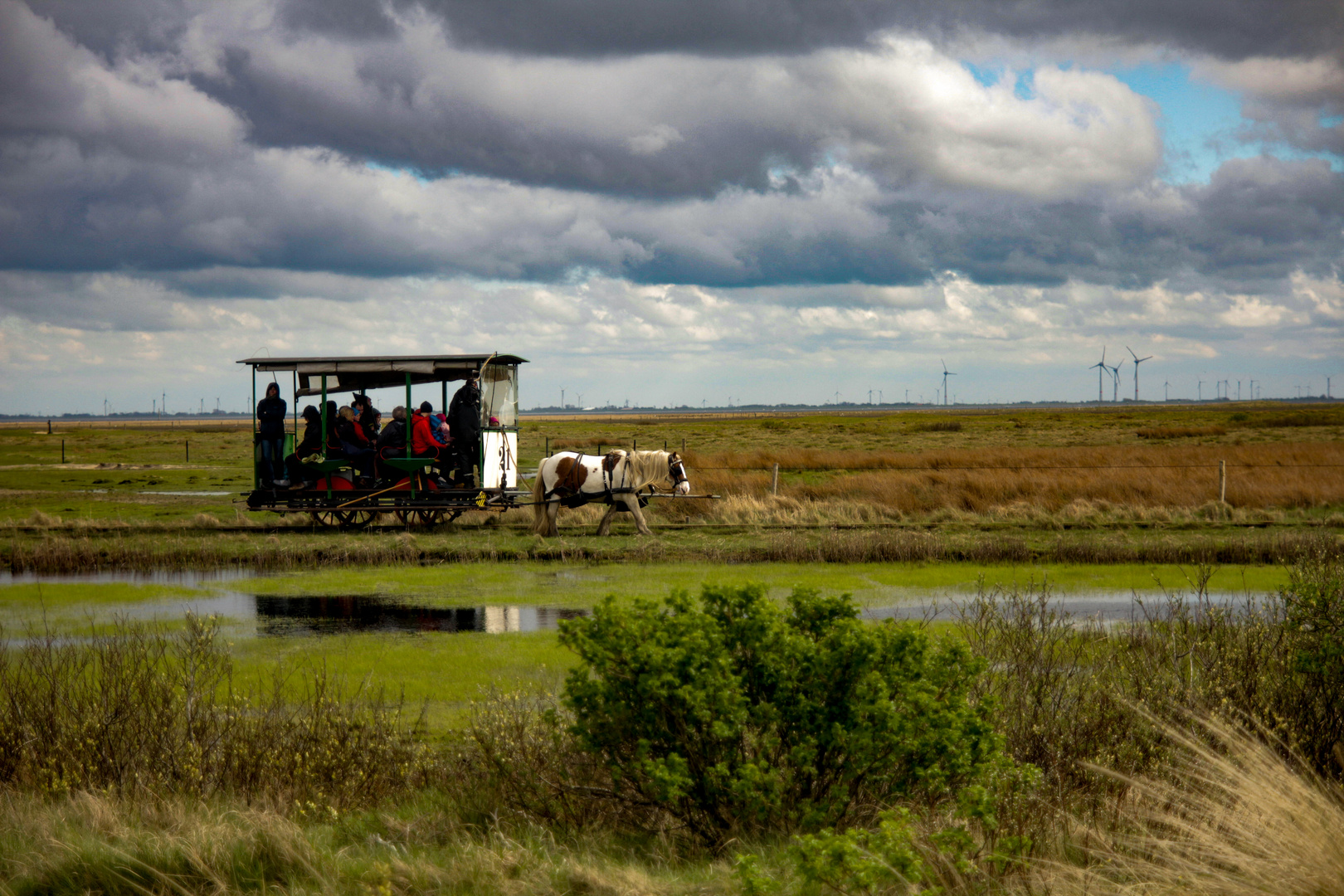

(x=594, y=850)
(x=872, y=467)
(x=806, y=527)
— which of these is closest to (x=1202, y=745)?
(x=594, y=850)

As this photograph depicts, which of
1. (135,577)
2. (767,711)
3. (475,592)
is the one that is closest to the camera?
(767,711)

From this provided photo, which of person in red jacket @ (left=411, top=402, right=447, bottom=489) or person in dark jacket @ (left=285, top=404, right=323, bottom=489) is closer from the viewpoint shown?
person in red jacket @ (left=411, top=402, right=447, bottom=489)

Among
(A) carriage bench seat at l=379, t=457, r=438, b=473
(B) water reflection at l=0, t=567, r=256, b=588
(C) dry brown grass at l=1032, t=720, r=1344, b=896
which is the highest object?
(A) carriage bench seat at l=379, t=457, r=438, b=473

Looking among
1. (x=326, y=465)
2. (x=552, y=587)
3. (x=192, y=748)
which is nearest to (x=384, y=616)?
(x=552, y=587)

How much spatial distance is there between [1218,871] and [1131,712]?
3303mm

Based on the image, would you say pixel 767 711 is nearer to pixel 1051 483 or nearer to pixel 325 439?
pixel 325 439

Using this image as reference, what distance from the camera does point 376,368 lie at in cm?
1930

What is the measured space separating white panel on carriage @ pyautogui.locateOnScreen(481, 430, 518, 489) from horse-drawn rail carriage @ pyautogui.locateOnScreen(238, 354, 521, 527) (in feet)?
0.05

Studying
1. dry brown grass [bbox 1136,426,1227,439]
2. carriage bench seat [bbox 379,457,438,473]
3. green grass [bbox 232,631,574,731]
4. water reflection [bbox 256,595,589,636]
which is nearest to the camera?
green grass [bbox 232,631,574,731]

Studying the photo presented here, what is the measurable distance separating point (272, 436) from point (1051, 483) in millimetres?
20073

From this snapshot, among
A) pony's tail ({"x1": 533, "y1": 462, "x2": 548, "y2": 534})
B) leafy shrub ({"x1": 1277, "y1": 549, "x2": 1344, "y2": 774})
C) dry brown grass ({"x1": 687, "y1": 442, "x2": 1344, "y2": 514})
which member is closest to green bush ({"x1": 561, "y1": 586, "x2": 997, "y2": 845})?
leafy shrub ({"x1": 1277, "y1": 549, "x2": 1344, "y2": 774})

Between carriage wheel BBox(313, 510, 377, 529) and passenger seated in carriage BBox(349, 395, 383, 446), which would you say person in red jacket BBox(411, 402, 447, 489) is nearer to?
passenger seated in carriage BBox(349, 395, 383, 446)

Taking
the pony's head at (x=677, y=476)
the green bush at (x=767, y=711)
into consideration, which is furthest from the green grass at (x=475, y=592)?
the green bush at (x=767, y=711)

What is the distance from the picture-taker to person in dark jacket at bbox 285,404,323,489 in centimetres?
1956
